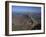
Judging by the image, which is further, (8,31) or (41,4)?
(41,4)

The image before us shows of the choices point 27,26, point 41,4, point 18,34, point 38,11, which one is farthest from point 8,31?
point 41,4

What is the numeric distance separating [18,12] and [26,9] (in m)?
0.15

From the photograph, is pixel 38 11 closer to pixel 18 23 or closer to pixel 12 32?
pixel 18 23

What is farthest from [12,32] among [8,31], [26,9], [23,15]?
[26,9]

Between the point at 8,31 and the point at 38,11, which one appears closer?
the point at 8,31

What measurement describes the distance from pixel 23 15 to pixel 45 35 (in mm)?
535

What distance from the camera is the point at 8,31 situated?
5.56 feet

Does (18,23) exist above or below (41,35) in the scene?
above

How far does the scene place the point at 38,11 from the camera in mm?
1838

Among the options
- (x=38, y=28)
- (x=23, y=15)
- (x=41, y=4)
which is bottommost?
(x=38, y=28)

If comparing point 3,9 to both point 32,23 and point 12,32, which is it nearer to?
point 12,32

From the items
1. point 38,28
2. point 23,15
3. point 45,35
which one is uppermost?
point 23,15

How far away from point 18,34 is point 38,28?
376 millimetres

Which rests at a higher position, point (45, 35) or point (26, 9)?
point (26, 9)
